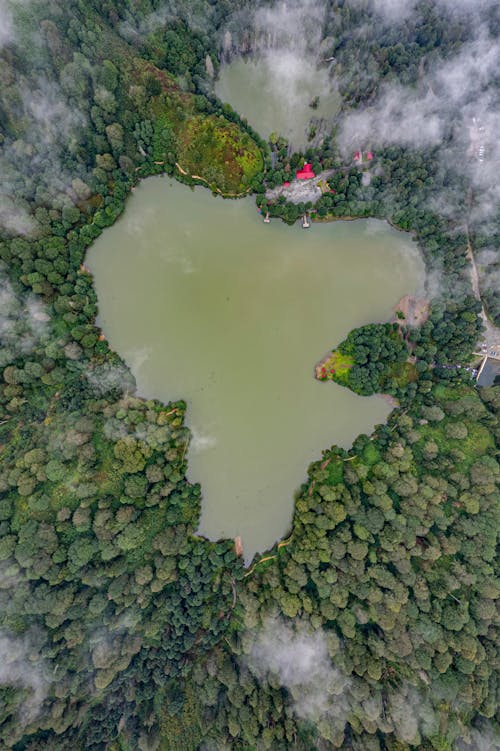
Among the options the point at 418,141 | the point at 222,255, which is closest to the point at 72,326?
the point at 222,255

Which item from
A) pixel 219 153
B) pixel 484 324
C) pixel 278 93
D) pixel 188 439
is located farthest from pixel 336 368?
pixel 278 93

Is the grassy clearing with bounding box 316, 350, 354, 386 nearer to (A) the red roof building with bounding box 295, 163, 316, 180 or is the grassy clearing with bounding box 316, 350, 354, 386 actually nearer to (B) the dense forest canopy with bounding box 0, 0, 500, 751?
(B) the dense forest canopy with bounding box 0, 0, 500, 751

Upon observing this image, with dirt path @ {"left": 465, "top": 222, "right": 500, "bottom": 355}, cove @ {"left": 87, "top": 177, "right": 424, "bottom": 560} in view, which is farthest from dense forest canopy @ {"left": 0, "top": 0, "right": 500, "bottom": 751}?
cove @ {"left": 87, "top": 177, "right": 424, "bottom": 560}

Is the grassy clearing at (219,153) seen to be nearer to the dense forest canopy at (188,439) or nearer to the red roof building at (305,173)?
the dense forest canopy at (188,439)

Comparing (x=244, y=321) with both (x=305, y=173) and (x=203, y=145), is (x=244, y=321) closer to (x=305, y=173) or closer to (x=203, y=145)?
(x=305, y=173)

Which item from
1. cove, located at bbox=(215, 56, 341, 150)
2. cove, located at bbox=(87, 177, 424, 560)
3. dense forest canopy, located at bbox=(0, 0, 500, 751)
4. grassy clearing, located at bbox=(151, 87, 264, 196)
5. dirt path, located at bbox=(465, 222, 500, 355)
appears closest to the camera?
dense forest canopy, located at bbox=(0, 0, 500, 751)

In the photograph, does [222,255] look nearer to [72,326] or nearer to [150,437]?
[72,326]
